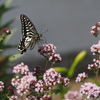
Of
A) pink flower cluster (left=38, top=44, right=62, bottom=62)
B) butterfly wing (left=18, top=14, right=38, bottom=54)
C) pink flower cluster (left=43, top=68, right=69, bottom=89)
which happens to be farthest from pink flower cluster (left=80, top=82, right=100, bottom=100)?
butterfly wing (left=18, top=14, right=38, bottom=54)

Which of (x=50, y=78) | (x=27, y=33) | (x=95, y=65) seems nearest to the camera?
(x=50, y=78)

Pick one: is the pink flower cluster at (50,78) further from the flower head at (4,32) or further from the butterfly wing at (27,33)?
the butterfly wing at (27,33)

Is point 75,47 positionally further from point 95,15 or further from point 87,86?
point 87,86

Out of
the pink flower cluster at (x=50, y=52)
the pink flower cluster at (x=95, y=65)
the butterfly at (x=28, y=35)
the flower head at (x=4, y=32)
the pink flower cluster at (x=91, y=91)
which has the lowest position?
the pink flower cluster at (x=91, y=91)

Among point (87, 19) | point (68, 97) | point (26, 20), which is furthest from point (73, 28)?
point (68, 97)

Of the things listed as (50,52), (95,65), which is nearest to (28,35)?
(50,52)

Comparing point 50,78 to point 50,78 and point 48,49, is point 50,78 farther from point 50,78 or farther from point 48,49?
point 48,49

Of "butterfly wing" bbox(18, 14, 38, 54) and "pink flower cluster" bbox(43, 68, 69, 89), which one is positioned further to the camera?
"butterfly wing" bbox(18, 14, 38, 54)

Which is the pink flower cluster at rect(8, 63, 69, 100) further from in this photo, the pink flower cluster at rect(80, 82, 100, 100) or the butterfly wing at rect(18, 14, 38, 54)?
the butterfly wing at rect(18, 14, 38, 54)

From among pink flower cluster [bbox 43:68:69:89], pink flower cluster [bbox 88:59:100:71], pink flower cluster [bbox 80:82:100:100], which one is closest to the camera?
pink flower cluster [bbox 80:82:100:100]

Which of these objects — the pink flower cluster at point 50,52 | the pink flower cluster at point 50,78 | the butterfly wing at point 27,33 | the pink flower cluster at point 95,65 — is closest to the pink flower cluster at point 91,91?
the pink flower cluster at point 50,78

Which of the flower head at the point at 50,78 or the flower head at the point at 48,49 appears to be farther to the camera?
the flower head at the point at 48,49
